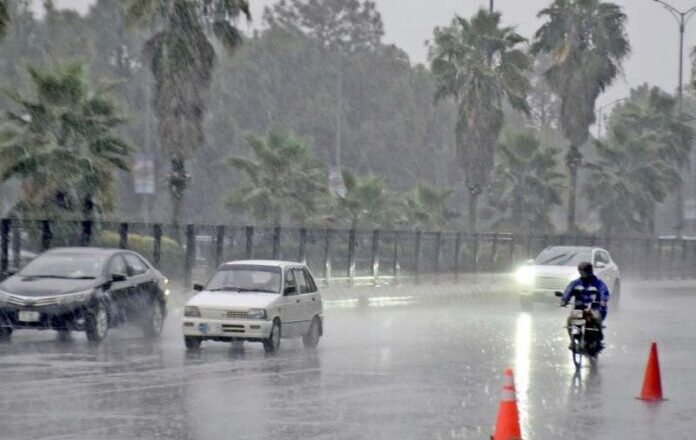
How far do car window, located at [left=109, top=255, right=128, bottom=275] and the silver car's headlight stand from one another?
1.20m

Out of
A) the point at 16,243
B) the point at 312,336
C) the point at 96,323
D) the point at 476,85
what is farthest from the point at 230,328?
the point at 476,85

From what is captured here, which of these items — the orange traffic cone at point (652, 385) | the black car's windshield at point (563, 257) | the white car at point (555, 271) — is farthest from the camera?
Answer: the black car's windshield at point (563, 257)

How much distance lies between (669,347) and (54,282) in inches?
431

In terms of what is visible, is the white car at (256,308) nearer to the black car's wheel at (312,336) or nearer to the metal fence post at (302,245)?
the black car's wheel at (312,336)

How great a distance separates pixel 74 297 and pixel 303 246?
63.7 ft

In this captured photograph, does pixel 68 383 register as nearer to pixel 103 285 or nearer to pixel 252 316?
pixel 252 316

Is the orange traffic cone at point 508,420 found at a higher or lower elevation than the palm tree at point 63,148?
lower

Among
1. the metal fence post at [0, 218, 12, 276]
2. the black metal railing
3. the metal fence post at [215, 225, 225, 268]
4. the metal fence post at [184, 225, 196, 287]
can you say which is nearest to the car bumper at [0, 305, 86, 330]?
the metal fence post at [0, 218, 12, 276]

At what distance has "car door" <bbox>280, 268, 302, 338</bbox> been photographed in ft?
80.0

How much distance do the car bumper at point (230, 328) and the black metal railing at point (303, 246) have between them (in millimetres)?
9145

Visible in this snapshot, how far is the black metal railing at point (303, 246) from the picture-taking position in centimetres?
3444

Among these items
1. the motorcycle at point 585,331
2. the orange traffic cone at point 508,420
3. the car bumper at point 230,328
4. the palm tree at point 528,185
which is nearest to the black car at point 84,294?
the car bumper at point 230,328

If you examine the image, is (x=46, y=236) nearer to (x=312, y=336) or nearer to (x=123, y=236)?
(x=123, y=236)

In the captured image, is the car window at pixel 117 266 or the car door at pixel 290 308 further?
the car window at pixel 117 266
